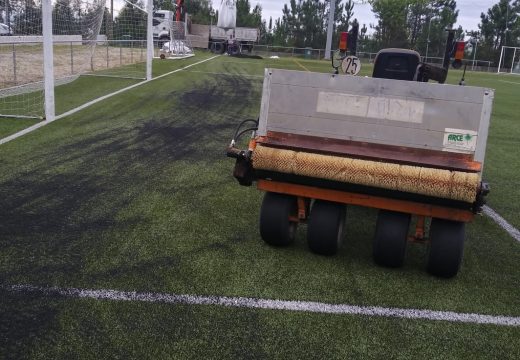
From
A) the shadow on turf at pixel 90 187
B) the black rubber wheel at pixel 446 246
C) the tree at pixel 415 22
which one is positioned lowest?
the shadow on turf at pixel 90 187

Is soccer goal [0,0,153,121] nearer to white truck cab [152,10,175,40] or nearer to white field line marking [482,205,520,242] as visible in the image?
white field line marking [482,205,520,242]

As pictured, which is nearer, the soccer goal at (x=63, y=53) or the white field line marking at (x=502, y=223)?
the white field line marking at (x=502, y=223)

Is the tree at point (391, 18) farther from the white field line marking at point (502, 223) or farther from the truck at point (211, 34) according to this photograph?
the white field line marking at point (502, 223)

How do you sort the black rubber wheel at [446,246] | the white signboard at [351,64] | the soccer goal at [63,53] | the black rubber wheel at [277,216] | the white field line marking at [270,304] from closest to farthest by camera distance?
the white field line marking at [270,304] < the black rubber wheel at [446,246] < the black rubber wheel at [277,216] < the white signboard at [351,64] < the soccer goal at [63,53]

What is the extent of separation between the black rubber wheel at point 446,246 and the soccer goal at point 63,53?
8264 mm

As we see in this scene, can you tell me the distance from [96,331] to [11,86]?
1237 centimetres

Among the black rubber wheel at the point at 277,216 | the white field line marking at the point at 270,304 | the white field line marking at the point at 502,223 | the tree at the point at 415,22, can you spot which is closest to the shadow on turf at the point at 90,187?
the white field line marking at the point at 270,304

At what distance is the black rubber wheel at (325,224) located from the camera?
4.47 metres

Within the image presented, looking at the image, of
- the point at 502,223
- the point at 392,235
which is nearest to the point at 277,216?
the point at 392,235

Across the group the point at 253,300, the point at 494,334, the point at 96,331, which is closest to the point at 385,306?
the point at 494,334

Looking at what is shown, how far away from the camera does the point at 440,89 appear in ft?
13.6

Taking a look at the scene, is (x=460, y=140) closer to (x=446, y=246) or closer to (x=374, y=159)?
(x=374, y=159)

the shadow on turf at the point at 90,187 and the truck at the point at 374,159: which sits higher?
the truck at the point at 374,159

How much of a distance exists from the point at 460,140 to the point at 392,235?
936mm
